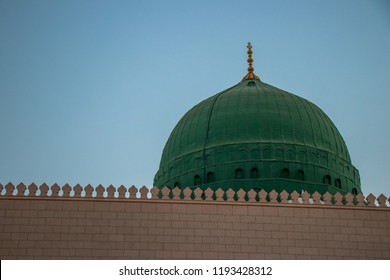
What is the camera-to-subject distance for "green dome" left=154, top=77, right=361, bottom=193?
16.9 metres

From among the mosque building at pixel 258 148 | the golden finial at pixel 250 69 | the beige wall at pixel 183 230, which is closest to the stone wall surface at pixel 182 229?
the beige wall at pixel 183 230

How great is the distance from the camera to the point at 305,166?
17.1 meters

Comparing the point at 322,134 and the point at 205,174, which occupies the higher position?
the point at 322,134

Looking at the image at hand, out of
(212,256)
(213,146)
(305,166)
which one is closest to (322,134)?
(305,166)

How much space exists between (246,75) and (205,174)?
4513mm

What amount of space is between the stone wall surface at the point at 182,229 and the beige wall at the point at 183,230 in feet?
0.06

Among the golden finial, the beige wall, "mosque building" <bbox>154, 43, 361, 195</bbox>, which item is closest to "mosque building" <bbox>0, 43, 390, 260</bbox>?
the beige wall

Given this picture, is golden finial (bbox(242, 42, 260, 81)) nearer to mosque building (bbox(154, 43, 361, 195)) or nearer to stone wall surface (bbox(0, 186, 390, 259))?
mosque building (bbox(154, 43, 361, 195))

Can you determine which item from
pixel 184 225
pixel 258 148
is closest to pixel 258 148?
pixel 258 148

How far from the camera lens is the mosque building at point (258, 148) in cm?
1689

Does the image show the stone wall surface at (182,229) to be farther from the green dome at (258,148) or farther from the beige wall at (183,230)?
the green dome at (258,148)
